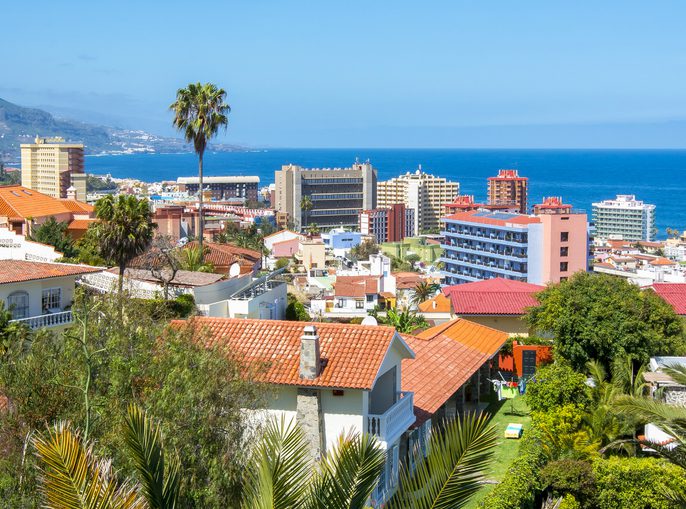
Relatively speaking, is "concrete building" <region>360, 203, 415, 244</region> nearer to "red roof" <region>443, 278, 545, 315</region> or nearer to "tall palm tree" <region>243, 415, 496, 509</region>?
"red roof" <region>443, 278, 545, 315</region>

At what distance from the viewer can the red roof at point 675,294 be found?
41062 mm

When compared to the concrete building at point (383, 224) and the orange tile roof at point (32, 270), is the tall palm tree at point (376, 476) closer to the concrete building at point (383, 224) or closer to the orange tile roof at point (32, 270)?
the orange tile roof at point (32, 270)

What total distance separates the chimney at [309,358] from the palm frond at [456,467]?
10716 mm

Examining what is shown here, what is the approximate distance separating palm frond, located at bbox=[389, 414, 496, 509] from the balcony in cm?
1031

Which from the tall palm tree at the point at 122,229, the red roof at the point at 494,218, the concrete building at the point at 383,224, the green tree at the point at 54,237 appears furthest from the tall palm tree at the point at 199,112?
the concrete building at the point at 383,224

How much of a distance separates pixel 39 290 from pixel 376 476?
21980mm

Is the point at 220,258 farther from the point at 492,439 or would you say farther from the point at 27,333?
the point at 492,439

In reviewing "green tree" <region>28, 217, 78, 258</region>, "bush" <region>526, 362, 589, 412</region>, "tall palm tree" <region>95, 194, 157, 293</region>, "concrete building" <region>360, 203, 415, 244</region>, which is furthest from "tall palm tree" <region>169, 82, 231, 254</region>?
"concrete building" <region>360, 203, 415, 244</region>

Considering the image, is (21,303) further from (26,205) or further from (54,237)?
(26,205)

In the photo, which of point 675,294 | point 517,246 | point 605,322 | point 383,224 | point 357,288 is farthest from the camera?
point 383,224

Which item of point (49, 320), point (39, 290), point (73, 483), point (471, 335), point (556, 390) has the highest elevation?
point (73, 483)

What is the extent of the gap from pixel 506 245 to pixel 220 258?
54585mm

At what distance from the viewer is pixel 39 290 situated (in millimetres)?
26906

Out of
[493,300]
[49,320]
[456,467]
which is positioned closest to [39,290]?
[49,320]
